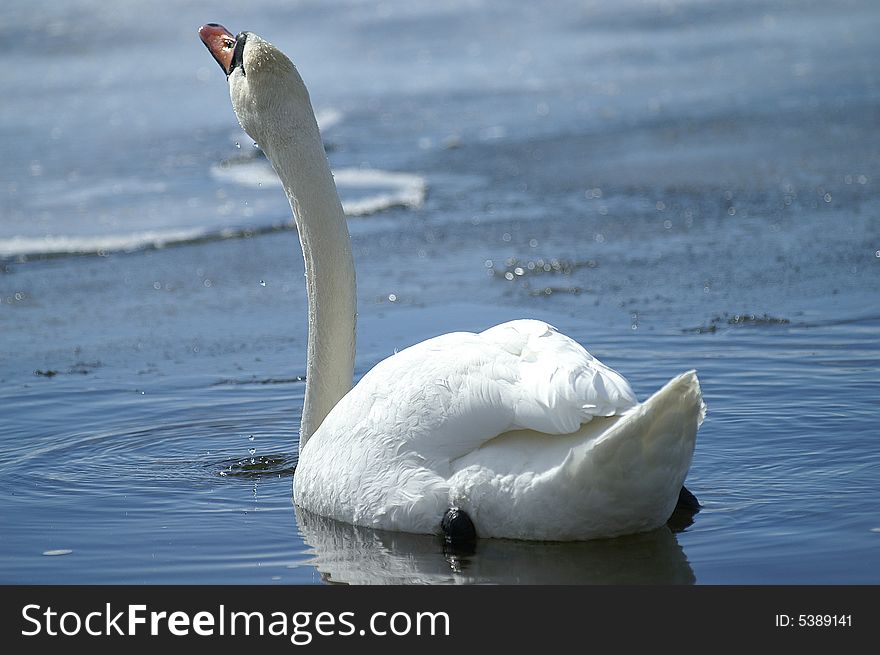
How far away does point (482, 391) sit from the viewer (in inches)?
→ 186

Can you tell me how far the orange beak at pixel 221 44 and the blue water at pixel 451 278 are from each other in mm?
1730

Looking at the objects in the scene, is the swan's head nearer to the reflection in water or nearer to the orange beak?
the orange beak

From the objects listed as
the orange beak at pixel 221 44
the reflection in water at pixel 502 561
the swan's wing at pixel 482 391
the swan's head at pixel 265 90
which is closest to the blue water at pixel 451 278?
the reflection in water at pixel 502 561

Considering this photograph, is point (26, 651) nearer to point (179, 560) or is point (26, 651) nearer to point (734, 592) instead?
point (179, 560)

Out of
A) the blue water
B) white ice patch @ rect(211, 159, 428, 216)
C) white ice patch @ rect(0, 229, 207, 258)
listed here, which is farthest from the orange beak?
white ice patch @ rect(211, 159, 428, 216)

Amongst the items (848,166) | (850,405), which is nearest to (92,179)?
(848,166)

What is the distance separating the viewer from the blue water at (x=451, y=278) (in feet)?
16.8

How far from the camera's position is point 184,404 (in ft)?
23.8

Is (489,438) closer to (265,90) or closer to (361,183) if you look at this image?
(265,90)

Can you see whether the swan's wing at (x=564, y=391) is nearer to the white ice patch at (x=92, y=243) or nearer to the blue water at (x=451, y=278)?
the blue water at (x=451, y=278)

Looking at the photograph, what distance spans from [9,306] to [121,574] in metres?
5.60

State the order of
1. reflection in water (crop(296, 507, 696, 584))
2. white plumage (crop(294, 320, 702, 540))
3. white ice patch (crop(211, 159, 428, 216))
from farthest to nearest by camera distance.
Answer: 1. white ice patch (crop(211, 159, 428, 216))
2. reflection in water (crop(296, 507, 696, 584))
3. white plumage (crop(294, 320, 702, 540))

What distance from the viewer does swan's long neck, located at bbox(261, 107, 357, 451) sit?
18.8ft

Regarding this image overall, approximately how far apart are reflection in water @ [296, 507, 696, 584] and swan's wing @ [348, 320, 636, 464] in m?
0.36
